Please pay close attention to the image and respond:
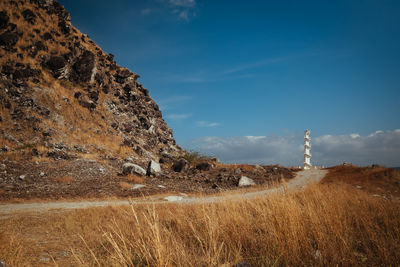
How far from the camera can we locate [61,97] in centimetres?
2417

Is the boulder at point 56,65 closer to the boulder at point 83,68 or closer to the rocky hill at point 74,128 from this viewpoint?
the rocky hill at point 74,128

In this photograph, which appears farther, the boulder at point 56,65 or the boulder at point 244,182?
the boulder at point 56,65

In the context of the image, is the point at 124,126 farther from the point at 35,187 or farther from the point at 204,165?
the point at 35,187

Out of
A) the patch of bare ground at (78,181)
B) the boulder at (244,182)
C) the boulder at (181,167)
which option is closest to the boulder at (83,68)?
the patch of bare ground at (78,181)

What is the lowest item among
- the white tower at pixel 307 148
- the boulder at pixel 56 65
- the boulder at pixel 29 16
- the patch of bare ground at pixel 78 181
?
the patch of bare ground at pixel 78 181

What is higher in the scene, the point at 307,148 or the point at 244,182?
the point at 307,148

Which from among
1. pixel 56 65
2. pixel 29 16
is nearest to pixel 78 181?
pixel 56 65

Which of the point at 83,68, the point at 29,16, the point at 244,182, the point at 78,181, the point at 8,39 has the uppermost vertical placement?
the point at 29,16

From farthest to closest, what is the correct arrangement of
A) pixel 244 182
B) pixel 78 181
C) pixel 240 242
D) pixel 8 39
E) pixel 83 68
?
pixel 83 68
pixel 8 39
pixel 244 182
pixel 78 181
pixel 240 242

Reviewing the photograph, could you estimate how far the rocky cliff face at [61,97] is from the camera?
64.8 ft

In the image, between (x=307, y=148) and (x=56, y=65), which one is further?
(x=307, y=148)

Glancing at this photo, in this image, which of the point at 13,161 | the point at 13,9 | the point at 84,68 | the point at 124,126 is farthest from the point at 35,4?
the point at 13,161

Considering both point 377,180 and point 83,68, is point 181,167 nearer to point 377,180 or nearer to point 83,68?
point 377,180

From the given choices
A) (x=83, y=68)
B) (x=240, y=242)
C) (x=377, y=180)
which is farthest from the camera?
(x=83, y=68)
